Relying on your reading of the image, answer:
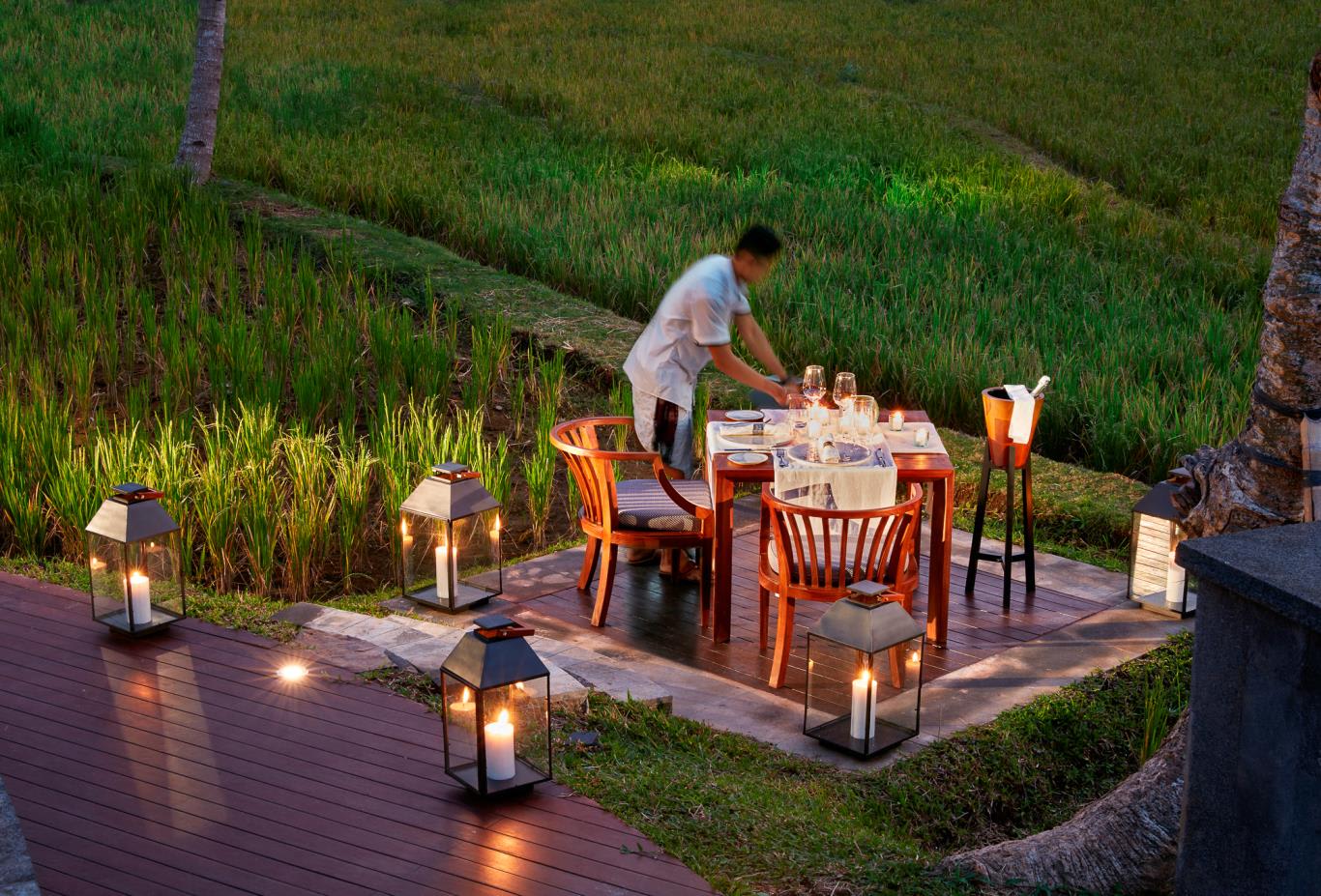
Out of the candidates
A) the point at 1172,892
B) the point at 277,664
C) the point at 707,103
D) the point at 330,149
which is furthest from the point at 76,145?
the point at 1172,892

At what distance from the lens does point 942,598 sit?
589 centimetres

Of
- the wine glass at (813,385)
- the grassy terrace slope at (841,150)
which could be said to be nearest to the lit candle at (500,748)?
the wine glass at (813,385)

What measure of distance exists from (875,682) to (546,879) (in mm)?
1519

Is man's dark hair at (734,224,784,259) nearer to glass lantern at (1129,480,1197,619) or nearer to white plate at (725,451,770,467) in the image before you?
white plate at (725,451,770,467)

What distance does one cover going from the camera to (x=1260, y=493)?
4223 millimetres

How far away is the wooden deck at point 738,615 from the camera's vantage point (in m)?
5.80

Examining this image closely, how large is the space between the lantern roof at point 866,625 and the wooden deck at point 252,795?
3.47 feet

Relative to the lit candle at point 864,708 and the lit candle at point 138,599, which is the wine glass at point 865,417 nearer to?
the lit candle at point 864,708

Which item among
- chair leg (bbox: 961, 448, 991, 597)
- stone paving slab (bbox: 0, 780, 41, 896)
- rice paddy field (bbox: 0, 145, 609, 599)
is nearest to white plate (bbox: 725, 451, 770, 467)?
chair leg (bbox: 961, 448, 991, 597)

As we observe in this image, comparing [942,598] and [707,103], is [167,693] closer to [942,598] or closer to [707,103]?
[942,598]

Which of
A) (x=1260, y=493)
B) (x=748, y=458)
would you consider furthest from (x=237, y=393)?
(x=1260, y=493)

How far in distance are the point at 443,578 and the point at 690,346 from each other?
154 cm

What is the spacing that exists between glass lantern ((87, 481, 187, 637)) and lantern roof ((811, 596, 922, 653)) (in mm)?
2515

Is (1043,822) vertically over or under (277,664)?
under
